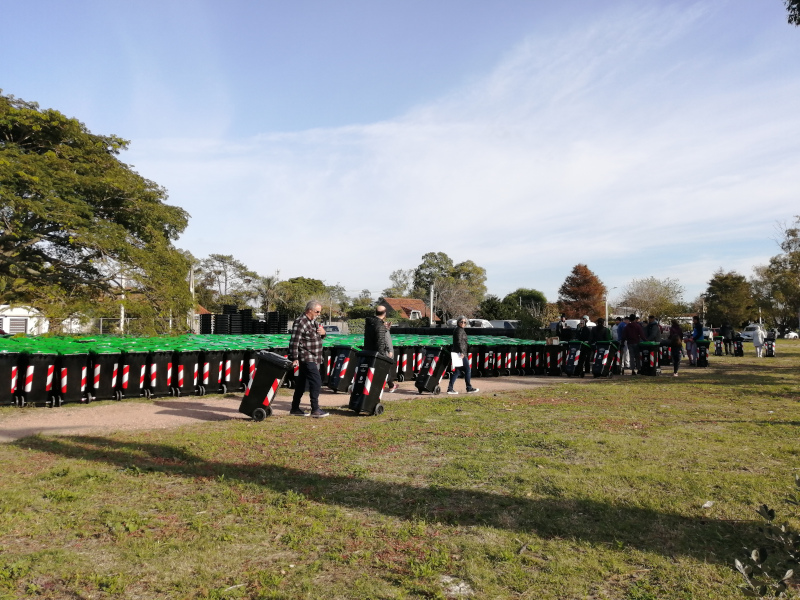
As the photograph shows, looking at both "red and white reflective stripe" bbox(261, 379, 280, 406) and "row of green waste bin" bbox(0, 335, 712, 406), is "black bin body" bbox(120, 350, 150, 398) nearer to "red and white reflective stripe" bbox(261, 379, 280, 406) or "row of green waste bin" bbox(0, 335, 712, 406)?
"row of green waste bin" bbox(0, 335, 712, 406)

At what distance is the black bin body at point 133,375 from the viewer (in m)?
11.2

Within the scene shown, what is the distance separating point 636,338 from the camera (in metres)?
17.2

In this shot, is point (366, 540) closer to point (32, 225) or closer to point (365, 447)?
point (365, 447)

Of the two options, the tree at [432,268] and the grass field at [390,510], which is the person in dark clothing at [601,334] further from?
the tree at [432,268]

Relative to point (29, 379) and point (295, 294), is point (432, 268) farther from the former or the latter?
point (29, 379)

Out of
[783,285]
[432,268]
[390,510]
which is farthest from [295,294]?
[390,510]

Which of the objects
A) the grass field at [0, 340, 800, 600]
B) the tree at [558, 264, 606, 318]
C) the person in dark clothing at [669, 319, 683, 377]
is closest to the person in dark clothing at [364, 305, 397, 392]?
the grass field at [0, 340, 800, 600]

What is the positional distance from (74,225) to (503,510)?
786 inches

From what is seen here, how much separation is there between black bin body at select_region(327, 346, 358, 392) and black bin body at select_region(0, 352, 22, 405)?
225 inches

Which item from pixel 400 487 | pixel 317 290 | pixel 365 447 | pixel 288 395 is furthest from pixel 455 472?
pixel 317 290

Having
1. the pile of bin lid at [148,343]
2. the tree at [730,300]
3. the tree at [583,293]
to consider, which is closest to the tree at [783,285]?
the tree at [730,300]

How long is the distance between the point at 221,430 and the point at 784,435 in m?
7.56

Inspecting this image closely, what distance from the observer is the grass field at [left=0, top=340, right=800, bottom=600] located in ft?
11.3

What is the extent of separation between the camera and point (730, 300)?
219 ft
